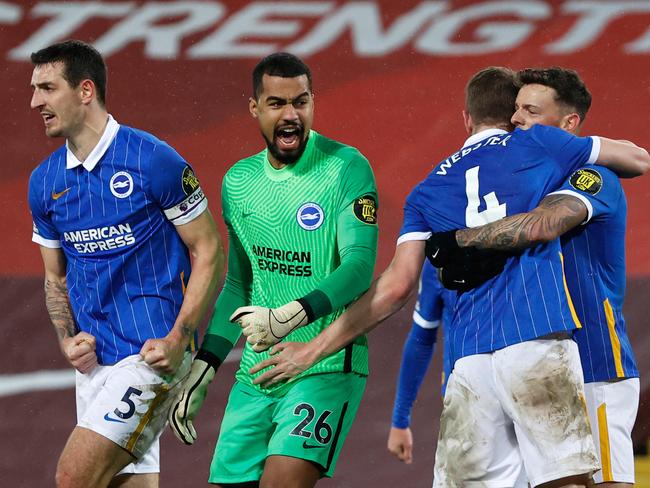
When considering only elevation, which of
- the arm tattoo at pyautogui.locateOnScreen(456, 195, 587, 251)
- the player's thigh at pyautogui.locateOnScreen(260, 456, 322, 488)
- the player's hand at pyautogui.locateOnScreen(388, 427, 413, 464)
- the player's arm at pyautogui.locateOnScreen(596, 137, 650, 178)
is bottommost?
the player's hand at pyautogui.locateOnScreen(388, 427, 413, 464)

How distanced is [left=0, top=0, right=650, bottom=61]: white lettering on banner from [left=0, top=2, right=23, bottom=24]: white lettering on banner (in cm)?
7

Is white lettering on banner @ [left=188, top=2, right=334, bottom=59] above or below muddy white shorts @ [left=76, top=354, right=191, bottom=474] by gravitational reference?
above

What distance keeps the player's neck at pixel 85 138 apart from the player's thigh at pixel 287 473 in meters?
1.16

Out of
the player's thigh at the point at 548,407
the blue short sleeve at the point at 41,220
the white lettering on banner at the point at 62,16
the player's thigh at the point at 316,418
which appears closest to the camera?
the player's thigh at the point at 548,407

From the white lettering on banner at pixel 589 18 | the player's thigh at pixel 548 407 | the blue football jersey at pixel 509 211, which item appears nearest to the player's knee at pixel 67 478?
the blue football jersey at pixel 509 211

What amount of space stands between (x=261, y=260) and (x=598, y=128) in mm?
3303

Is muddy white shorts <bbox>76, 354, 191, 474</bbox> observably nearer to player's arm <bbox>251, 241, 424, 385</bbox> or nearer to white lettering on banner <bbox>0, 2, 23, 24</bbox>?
player's arm <bbox>251, 241, 424, 385</bbox>

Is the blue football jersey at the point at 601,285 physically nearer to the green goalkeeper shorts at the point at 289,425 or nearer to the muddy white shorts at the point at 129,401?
the green goalkeeper shorts at the point at 289,425

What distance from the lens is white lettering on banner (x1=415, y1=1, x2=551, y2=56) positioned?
712cm

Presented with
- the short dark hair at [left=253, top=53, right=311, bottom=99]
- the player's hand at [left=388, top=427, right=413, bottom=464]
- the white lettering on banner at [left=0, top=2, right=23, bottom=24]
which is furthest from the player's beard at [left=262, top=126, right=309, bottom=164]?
the white lettering on banner at [left=0, top=2, right=23, bottom=24]

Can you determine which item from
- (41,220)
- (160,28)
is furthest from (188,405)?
(160,28)

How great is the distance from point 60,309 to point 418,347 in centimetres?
158

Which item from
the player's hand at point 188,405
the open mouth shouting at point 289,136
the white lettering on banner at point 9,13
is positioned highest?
the white lettering on banner at point 9,13

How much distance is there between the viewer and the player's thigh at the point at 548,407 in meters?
3.47
